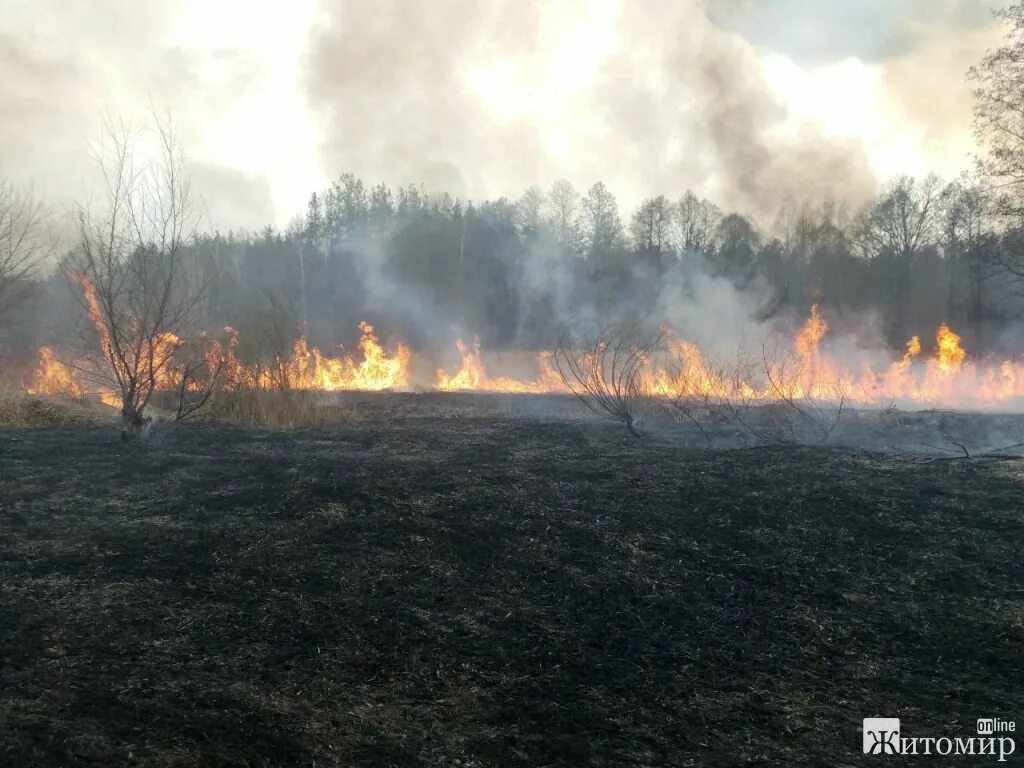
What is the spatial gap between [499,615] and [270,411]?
30.5ft

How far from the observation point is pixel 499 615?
3.70 metres

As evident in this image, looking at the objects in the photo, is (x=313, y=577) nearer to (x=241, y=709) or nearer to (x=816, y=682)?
(x=241, y=709)

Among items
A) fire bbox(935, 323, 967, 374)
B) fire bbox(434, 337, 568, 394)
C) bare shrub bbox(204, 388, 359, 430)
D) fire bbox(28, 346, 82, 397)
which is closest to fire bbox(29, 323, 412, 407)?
fire bbox(28, 346, 82, 397)

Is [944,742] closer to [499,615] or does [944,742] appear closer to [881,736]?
[881,736]

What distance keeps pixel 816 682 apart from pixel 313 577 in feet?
9.37

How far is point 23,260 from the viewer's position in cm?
1545

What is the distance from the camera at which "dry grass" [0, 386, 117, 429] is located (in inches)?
443

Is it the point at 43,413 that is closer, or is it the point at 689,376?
the point at 43,413

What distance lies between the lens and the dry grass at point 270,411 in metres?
11.9

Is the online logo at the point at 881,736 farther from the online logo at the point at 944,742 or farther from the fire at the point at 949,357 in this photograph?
the fire at the point at 949,357

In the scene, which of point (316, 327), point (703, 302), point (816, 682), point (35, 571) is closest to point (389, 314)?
point (316, 327)

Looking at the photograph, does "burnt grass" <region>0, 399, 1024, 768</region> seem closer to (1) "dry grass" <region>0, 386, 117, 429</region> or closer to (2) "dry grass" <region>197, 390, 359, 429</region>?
(2) "dry grass" <region>197, 390, 359, 429</region>

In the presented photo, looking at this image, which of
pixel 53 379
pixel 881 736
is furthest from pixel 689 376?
pixel 53 379

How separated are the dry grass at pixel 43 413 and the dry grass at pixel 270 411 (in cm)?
186
